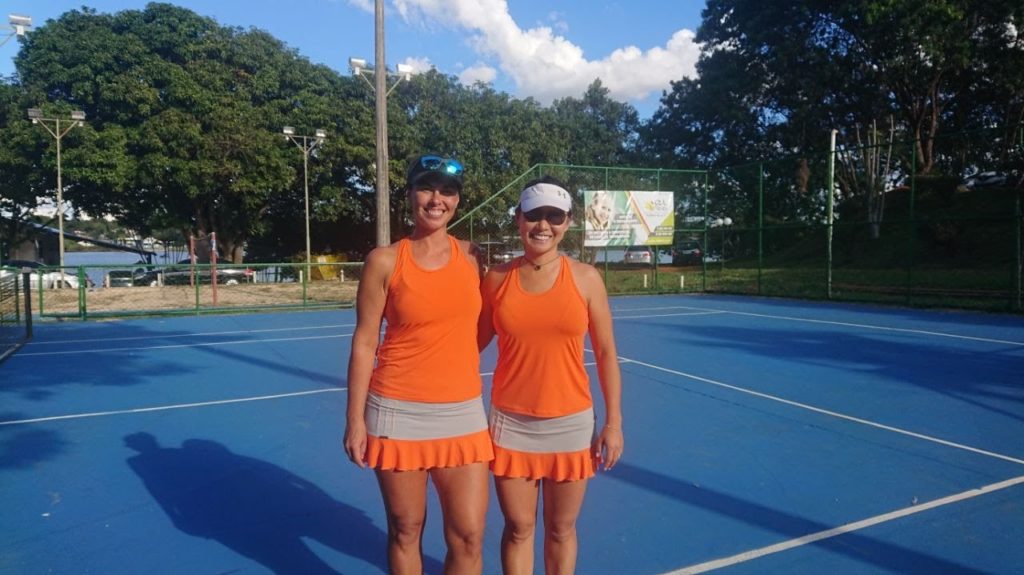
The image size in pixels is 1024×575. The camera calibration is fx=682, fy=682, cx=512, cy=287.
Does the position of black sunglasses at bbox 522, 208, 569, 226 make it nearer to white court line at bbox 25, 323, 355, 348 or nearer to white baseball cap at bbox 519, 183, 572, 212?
white baseball cap at bbox 519, 183, 572, 212

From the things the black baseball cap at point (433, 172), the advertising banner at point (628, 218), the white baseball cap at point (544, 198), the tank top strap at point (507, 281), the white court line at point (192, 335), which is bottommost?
the white court line at point (192, 335)

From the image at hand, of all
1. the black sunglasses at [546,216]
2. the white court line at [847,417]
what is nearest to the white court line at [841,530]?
the white court line at [847,417]

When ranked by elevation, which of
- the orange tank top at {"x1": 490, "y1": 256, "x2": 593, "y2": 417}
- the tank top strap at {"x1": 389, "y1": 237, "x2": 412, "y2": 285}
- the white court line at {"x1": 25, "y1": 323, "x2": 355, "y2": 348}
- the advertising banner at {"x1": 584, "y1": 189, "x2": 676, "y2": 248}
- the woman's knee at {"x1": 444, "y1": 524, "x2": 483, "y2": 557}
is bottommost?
the white court line at {"x1": 25, "y1": 323, "x2": 355, "y2": 348}

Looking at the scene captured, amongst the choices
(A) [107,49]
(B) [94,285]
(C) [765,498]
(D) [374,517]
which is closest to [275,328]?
(B) [94,285]

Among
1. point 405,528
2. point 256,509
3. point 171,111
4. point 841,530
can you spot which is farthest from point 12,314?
point 841,530

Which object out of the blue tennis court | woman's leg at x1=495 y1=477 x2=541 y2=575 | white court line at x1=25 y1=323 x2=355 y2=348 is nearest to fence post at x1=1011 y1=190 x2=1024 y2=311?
the blue tennis court

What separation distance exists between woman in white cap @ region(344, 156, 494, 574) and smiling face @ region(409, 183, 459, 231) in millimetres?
12

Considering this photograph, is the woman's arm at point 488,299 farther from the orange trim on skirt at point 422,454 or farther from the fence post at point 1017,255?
the fence post at point 1017,255

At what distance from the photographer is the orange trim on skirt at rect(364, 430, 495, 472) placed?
A: 252 cm

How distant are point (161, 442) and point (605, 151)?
39.2 m

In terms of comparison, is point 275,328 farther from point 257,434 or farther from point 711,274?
point 711,274

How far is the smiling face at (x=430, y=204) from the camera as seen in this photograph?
8.64 feet

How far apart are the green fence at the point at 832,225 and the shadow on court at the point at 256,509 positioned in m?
14.6

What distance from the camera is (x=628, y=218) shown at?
2045cm
